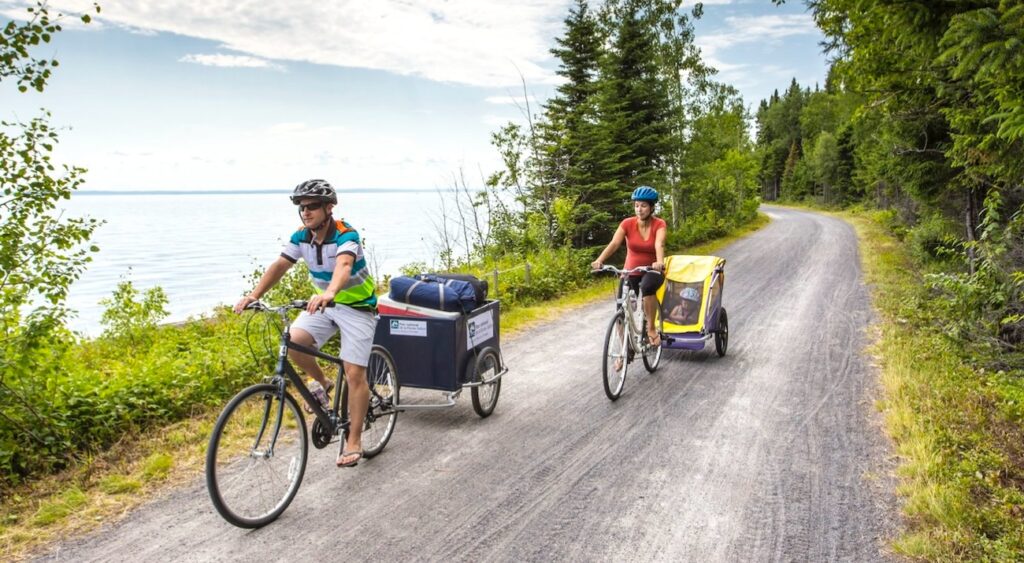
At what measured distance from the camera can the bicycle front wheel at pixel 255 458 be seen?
11.3 ft

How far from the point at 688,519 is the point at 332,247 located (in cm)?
308

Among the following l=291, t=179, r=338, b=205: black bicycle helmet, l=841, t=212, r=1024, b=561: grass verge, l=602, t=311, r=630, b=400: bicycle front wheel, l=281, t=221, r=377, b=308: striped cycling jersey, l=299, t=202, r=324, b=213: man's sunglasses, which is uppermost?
l=291, t=179, r=338, b=205: black bicycle helmet

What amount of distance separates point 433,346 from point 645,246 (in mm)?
2928

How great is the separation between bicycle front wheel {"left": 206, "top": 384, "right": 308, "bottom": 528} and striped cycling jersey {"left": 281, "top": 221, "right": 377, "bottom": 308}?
0.85 metres

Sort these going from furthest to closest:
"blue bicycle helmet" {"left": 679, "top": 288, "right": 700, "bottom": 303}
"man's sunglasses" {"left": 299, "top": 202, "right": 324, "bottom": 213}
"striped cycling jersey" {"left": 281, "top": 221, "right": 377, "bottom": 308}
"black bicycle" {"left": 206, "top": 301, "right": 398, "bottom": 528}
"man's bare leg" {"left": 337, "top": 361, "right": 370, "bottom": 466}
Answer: "blue bicycle helmet" {"left": 679, "top": 288, "right": 700, "bottom": 303}
"man's bare leg" {"left": 337, "top": 361, "right": 370, "bottom": 466}
"striped cycling jersey" {"left": 281, "top": 221, "right": 377, "bottom": 308}
"man's sunglasses" {"left": 299, "top": 202, "right": 324, "bottom": 213}
"black bicycle" {"left": 206, "top": 301, "right": 398, "bottom": 528}

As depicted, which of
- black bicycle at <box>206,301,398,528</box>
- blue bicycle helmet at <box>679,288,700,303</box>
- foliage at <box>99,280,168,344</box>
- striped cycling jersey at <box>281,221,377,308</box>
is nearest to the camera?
black bicycle at <box>206,301,398,528</box>

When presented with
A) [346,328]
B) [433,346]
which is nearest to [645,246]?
[433,346]

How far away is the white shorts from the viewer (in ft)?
13.4

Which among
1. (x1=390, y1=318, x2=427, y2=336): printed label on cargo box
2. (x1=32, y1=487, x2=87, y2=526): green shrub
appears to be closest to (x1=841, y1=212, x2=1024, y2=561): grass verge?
(x1=390, y1=318, x2=427, y2=336): printed label on cargo box

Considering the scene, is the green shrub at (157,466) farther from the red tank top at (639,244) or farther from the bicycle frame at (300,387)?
the red tank top at (639,244)

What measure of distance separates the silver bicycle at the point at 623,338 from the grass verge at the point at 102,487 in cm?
392

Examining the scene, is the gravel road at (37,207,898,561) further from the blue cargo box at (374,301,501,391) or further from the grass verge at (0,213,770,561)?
the blue cargo box at (374,301,501,391)

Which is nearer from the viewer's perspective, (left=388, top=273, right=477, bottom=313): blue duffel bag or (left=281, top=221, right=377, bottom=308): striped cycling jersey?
(left=281, top=221, right=377, bottom=308): striped cycling jersey

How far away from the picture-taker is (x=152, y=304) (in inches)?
411
